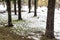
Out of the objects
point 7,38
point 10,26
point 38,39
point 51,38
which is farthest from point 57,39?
point 10,26

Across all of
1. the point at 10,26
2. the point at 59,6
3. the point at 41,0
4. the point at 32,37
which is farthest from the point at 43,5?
the point at 32,37

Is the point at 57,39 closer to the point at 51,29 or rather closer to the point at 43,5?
the point at 51,29

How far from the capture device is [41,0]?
3481cm

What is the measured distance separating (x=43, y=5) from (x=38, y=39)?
25.2 meters

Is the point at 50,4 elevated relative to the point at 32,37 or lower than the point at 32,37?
elevated

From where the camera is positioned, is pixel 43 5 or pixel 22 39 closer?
pixel 22 39

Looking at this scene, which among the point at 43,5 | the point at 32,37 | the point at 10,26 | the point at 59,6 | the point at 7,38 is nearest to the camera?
the point at 7,38

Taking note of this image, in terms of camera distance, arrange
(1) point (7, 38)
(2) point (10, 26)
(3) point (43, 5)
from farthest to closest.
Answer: (3) point (43, 5) < (2) point (10, 26) < (1) point (7, 38)

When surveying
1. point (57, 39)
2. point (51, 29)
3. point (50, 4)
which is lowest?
point (57, 39)

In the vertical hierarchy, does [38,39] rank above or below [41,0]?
below

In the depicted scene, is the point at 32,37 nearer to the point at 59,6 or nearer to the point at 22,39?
the point at 22,39

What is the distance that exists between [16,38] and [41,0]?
25046 millimetres

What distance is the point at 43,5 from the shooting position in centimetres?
3538

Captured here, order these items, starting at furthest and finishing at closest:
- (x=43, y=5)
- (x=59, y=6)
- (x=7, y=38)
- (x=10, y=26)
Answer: (x=43, y=5) → (x=59, y=6) → (x=10, y=26) → (x=7, y=38)
